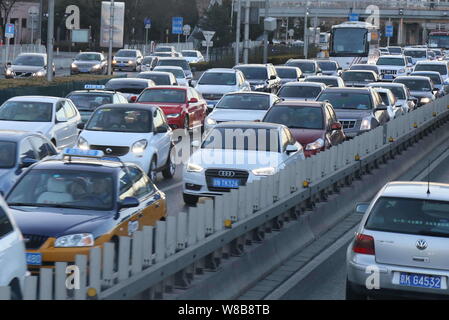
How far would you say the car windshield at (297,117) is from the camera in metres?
24.7

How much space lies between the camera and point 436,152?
32469 mm

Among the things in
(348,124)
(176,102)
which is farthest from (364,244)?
(176,102)

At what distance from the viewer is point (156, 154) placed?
22.7m

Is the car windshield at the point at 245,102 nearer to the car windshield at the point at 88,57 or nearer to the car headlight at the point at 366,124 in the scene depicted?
the car headlight at the point at 366,124

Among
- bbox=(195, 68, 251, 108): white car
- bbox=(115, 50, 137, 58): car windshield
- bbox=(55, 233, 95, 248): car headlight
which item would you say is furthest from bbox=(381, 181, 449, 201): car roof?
bbox=(115, 50, 137, 58): car windshield

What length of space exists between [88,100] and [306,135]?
875cm

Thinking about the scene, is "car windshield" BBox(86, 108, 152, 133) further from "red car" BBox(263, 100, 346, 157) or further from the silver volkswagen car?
the silver volkswagen car

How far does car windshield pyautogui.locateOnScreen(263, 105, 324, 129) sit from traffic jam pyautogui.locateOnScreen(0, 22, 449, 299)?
0.09 ft

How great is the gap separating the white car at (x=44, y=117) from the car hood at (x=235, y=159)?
5.98 meters

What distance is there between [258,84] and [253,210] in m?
30.6

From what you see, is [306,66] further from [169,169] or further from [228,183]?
[228,183]

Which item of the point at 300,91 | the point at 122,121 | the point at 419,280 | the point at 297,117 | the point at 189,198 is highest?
the point at 300,91

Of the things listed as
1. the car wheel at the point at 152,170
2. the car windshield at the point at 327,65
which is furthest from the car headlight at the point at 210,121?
the car windshield at the point at 327,65
